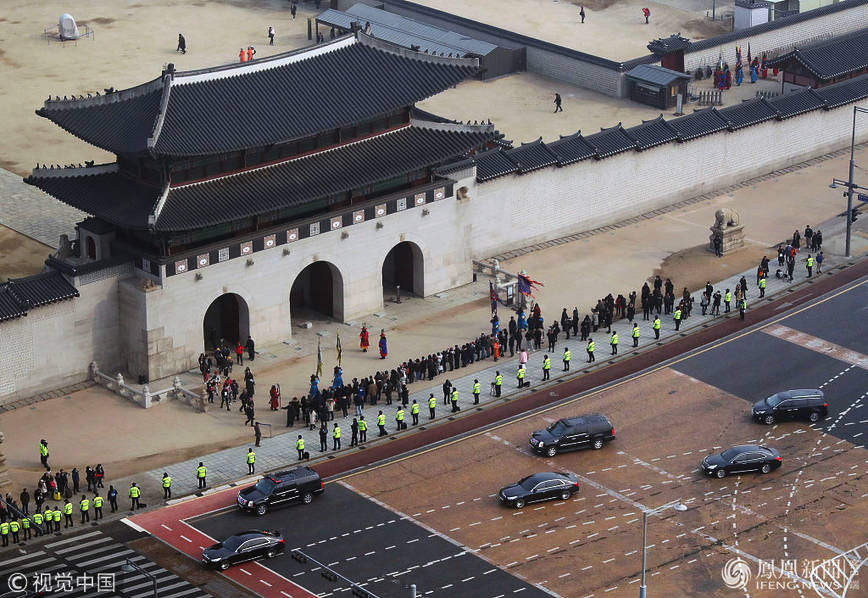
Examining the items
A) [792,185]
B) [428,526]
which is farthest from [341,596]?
[792,185]

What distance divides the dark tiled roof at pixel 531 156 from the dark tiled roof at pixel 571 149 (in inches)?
25.2

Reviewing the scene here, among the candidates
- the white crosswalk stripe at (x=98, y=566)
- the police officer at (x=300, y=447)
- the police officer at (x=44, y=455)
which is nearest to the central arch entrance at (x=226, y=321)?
the police officer at (x=300, y=447)

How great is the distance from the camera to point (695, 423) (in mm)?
98812

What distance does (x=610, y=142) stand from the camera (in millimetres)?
128375

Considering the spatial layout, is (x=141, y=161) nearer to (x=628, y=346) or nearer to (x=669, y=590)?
(x=628, y=346)

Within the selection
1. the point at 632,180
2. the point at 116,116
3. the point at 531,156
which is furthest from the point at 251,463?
the point at 632,180

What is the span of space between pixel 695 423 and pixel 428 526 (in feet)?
63.4

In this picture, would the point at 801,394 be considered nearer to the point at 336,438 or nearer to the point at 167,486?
the point at 336,438

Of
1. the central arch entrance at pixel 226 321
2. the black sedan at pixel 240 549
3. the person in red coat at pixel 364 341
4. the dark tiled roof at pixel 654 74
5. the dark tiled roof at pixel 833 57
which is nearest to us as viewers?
the black sedan at pixel 240 549

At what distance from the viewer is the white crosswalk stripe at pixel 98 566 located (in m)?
82.3

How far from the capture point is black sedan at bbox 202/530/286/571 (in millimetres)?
83688

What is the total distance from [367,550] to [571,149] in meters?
49.0

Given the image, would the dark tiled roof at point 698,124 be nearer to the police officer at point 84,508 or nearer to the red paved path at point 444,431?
the red paved path at point 444,431

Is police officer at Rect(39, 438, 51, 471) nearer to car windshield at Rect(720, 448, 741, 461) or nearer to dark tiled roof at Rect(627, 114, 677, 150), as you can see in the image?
car windshield at Rect(720, 448, 741, 461)
